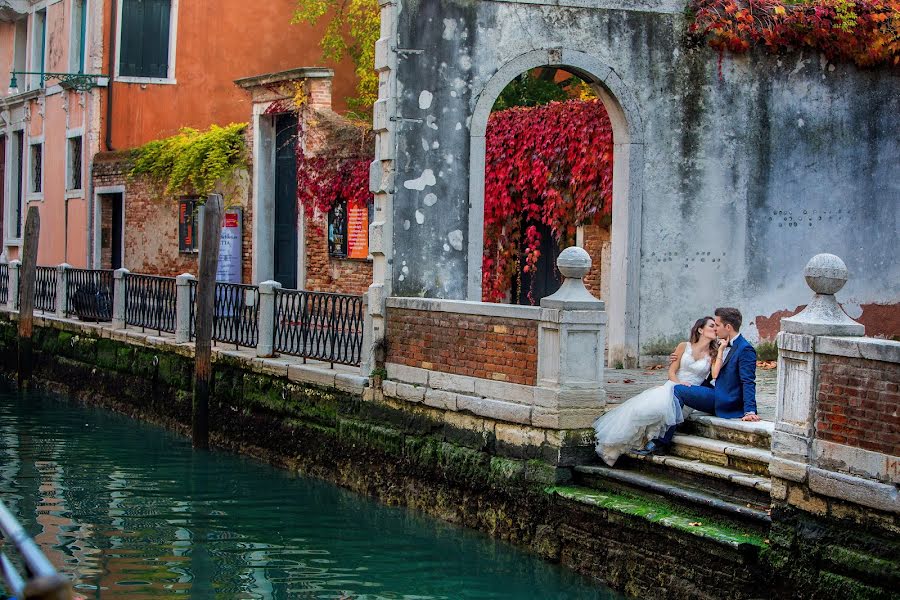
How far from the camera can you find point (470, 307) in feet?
33.4

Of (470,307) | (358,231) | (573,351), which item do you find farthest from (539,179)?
(573,351)

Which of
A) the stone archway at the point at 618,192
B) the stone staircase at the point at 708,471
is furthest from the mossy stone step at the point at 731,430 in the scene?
the stone archway at the point at 618,192

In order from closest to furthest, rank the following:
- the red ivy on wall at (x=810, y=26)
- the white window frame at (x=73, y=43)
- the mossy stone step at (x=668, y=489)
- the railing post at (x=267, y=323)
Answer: the mossy stone step at (x=668, y=489) → the red ivy on wall at (x=810, y=26) → the railing post at (x=267, y=323) → the white window frame at (x=73, y=43)

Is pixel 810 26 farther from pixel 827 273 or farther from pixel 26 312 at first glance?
pixel 26 312

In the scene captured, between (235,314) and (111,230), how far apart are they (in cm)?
995

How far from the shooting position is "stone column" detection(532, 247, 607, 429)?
9.00 metres

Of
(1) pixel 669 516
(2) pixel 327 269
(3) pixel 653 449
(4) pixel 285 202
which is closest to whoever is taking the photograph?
(1) pixel 669 516

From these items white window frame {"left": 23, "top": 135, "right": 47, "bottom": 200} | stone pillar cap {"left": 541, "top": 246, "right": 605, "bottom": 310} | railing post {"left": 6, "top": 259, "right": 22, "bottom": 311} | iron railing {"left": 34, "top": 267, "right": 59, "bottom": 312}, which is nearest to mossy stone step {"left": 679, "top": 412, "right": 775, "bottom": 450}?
stone pillar cap {"left": 541, "top": 246, "right": 605, "bottom": 310}

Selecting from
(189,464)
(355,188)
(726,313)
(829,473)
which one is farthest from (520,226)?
(829,473)

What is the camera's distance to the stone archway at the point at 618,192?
1154 cm

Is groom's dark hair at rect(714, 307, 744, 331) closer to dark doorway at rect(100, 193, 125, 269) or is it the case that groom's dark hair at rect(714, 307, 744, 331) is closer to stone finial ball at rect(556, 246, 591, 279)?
stone finial ball at rect(556, 246, 591, 279)

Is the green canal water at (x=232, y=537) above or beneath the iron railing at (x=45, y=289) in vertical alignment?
beneath

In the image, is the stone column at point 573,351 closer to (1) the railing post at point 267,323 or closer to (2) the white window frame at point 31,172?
(1) the railing post at point 267,323

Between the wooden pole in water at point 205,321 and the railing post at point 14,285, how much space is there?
8.29 metres
